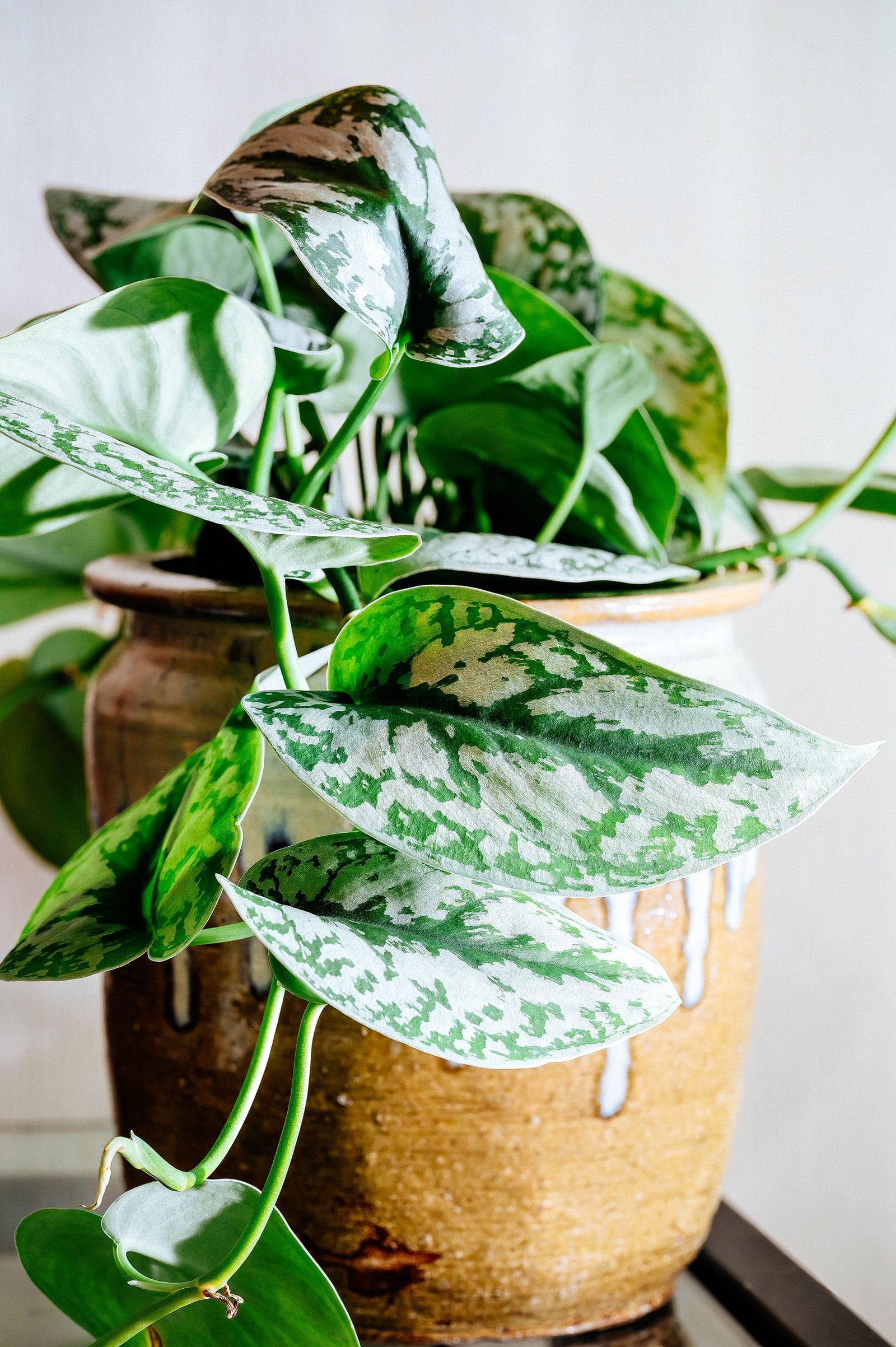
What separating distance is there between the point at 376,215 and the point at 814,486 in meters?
0.31

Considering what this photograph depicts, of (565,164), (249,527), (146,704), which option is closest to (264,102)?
(565,164)

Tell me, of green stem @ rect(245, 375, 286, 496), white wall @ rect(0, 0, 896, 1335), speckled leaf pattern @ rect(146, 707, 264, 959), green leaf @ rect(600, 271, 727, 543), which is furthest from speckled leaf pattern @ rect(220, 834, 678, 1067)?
white wall @ rect(0, 0, 896, 1335)

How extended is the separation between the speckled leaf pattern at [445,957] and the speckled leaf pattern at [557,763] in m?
0.03

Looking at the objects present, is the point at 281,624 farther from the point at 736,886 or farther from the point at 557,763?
the point at 736,886

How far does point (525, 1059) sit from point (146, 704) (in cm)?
21

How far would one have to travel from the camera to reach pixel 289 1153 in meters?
0.25

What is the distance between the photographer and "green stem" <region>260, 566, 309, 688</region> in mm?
271

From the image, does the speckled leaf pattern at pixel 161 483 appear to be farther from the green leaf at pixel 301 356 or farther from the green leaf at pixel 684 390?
the green leaf at pixel 684 390

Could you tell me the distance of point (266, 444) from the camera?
13.1 inches

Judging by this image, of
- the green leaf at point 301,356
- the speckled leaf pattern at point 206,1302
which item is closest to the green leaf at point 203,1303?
the speckled leaf pattern at point 206,1302

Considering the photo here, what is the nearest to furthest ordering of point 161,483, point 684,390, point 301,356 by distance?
point 161,483 < point 301,356 < point 684,390

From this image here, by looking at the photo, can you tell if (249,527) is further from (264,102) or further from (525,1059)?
(264,102)

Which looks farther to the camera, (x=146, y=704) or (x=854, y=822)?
(x=854, y=822)

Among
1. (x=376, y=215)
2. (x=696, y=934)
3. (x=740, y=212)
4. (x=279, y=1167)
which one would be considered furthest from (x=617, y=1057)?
(x=740, y=212)
